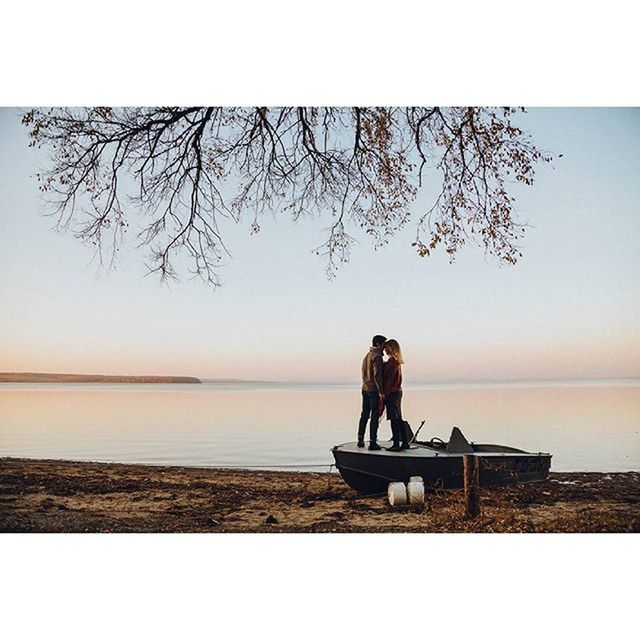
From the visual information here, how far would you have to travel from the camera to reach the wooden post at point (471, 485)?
6.50 m

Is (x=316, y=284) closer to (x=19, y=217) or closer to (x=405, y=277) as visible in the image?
(x=405, y=277)

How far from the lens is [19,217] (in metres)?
7.12

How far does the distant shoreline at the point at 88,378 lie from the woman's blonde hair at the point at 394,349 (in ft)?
6.03

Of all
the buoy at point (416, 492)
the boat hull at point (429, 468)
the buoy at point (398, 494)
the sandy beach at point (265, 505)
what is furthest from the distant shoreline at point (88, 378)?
the buoy at point (416, 492)

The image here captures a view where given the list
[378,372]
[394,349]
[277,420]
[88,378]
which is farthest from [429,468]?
[88,378]

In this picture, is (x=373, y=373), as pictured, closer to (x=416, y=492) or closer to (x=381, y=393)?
(x=381, y=393)

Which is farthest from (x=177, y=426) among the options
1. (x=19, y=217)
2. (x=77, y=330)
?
(x=19, y=217)

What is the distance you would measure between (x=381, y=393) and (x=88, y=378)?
2.70 m

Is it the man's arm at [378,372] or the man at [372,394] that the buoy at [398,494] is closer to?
the man at [372,394]

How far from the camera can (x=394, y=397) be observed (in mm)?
6918

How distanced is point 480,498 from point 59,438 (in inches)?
147

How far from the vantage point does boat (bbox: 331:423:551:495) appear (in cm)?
680

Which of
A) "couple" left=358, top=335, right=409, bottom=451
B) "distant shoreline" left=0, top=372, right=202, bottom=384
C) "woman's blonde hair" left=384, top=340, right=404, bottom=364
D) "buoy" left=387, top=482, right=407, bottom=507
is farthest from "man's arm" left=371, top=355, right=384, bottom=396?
"distant shoreline" left=0, top=372, right=202, bottom=384

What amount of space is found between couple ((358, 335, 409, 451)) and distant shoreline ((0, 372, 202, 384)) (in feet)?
5.49
